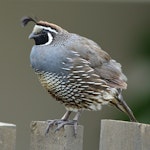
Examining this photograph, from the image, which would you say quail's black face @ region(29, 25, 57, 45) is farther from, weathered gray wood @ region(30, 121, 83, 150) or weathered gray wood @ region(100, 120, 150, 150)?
weathered gray wood @ region(100, 120, 150, 150)

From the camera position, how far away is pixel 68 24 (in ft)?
29.9

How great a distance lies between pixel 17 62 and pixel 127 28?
4.83ft

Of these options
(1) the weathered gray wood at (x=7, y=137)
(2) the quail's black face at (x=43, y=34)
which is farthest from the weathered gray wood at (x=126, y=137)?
(2) the quail's black face at (x=43, y=34)

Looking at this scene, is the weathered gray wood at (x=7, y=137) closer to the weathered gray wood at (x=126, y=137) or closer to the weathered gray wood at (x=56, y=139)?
the weathered gray wood at (x=56, y=139)

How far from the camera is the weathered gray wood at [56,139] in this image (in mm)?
3312

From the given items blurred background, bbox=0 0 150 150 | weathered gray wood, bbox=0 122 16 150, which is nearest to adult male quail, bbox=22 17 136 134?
weathered gray wood, bbox=0 122 16 150

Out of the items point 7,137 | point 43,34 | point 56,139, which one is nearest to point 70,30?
point 43,34

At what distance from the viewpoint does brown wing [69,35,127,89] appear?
4.84 meters

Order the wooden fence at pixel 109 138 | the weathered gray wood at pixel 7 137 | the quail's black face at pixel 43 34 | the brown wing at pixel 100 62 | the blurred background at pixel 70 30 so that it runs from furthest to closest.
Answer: the blurred background at pixel 70 30 → the brown wing at pixel 100 62 → the quail's black face at pixel 43 34 → the wooden fence at pixel 109 138 → the weathered gray wood at pixel 7 137

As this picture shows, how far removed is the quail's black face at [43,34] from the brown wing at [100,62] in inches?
7.5

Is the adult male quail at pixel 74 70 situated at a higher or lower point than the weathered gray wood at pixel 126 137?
higher

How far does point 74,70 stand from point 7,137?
1.76m

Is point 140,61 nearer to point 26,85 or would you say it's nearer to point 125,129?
Result: point 26,85

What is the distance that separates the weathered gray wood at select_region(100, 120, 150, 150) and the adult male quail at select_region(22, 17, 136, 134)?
122 centimetres
